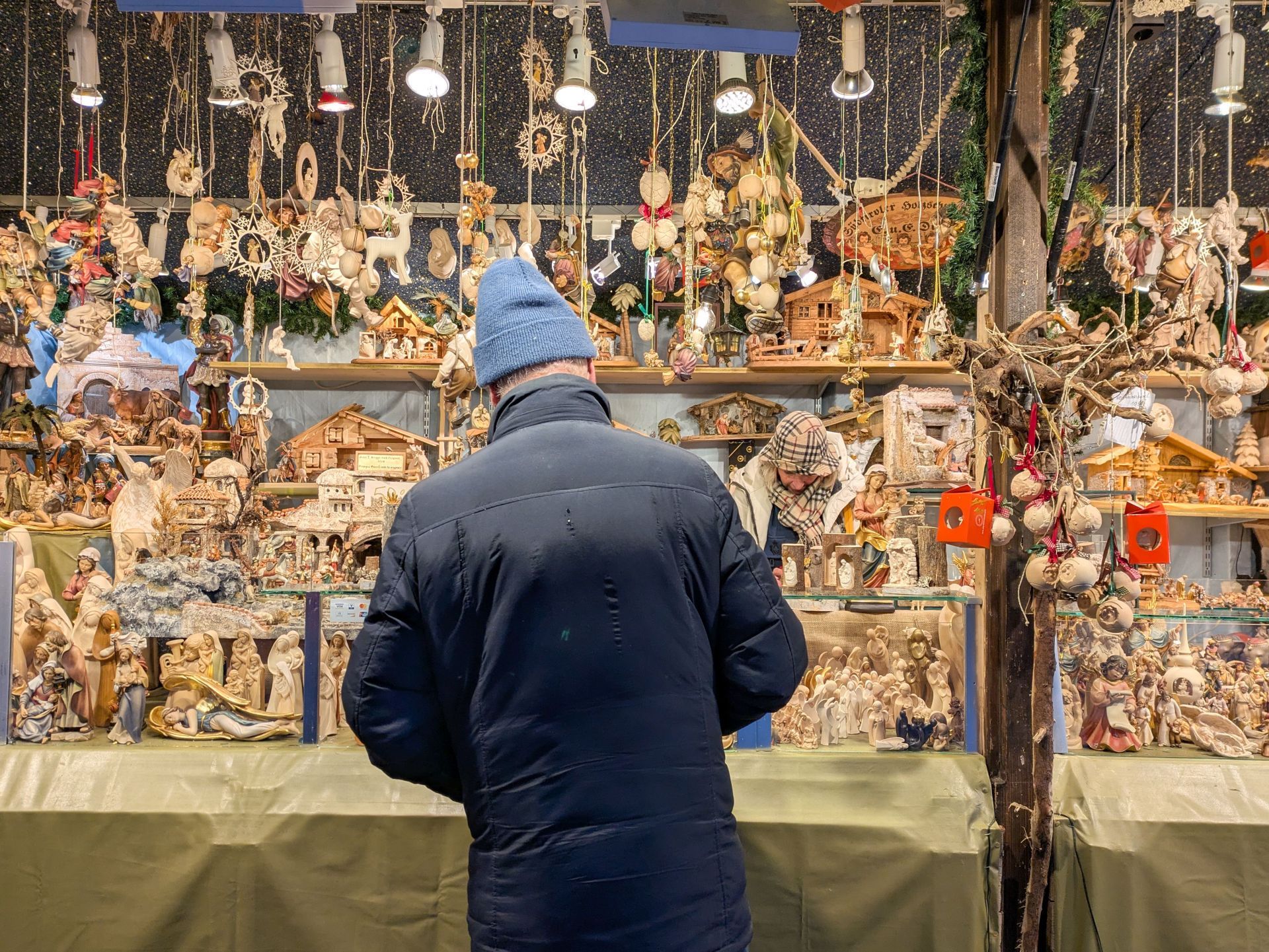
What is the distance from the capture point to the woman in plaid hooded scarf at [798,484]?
12.3ft

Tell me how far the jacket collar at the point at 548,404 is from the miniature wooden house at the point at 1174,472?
358 centimetres

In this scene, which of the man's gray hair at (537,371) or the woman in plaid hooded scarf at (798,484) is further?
the woman in plaid hooded scarf at (798,484)

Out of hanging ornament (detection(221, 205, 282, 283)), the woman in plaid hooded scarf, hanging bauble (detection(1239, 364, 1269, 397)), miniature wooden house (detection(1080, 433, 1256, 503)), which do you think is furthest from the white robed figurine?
miniature wooden house (detection(1080, 433, 1256, 503))

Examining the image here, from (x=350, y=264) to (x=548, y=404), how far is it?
7.24 ft

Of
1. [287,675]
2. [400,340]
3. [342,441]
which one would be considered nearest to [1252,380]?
[287,675]

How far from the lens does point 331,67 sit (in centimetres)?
332

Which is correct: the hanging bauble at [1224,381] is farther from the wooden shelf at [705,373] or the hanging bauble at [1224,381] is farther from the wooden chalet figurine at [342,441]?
the wooden chalet figurine at [342,441]

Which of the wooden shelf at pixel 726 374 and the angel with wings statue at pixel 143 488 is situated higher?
the wooden shelf at pixel 726 374

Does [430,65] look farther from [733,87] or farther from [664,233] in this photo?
[664,233]

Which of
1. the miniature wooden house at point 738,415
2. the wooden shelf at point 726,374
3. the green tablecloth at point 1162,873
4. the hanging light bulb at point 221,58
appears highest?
the hanging light bulb at point 221,58

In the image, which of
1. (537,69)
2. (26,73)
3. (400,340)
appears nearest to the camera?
(537,69)

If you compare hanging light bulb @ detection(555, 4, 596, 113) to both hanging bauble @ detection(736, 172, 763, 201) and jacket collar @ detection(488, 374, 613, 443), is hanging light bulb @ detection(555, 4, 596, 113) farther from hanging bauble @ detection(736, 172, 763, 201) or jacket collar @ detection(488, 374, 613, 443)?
jacket collar @ detection(488, 374, 613, 443)

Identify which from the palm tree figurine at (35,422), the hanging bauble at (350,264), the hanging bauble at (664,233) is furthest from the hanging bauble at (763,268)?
the palm tree figurine at (35,422)

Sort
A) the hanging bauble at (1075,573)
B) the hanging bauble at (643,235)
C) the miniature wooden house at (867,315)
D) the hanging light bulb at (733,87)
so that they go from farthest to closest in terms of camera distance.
A: the miniature wooden house at (867,315) < the hanging bauble at (643,235) < the hanging light bulb at (733,87) < the hanging bauble at (1075,573)
